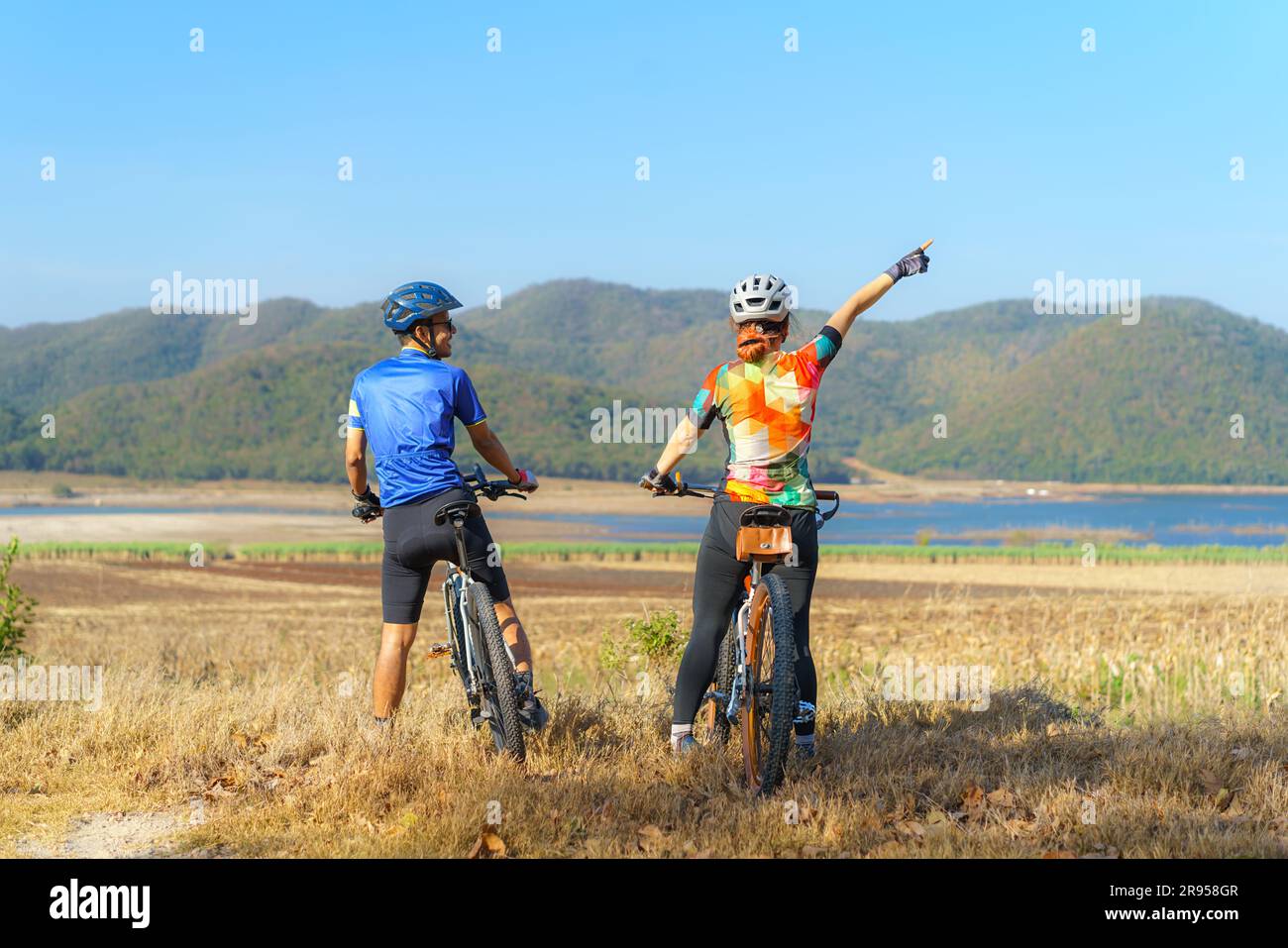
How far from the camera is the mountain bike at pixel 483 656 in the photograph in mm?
6203

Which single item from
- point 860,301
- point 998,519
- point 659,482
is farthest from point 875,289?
point 998,519

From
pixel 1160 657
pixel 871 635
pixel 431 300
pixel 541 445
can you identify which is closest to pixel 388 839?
pixel 431 300

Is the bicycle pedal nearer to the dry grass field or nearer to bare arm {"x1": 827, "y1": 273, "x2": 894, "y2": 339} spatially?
the dry grass field

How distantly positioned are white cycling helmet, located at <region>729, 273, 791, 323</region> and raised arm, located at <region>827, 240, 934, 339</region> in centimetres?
26

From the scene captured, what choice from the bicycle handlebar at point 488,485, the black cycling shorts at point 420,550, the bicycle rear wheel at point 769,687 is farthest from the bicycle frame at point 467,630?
the bicycle rear wheel at point 769,687

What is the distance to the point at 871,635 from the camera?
2286cm

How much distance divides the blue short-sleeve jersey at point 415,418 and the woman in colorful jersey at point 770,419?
1067 millimetres

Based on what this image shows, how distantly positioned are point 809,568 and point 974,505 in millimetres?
149254

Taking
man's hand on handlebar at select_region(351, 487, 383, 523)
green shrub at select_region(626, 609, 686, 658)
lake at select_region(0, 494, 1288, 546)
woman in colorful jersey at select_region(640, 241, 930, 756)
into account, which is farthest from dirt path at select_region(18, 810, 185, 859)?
lake at select_region(0, 494, 1288, 546)

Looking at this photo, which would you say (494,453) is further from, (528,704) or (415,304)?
(528,704)

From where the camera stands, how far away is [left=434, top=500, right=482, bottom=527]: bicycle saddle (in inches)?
245

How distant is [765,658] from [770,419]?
1163 millimetres

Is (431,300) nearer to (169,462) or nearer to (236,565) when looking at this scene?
(236,565)

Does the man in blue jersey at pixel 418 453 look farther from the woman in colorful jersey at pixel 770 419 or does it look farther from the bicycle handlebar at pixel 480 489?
the woman in colorful jersey at pixel 770 419
